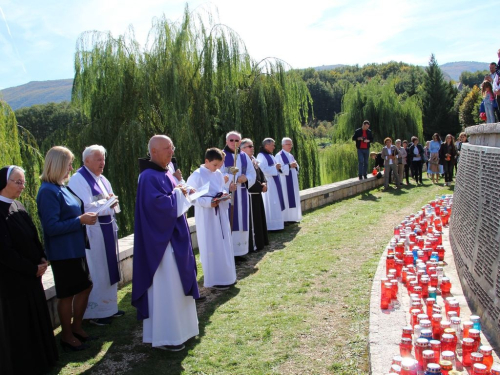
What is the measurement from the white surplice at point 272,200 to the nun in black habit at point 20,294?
247 inches

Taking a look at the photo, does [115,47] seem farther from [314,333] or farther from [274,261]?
[314,333]

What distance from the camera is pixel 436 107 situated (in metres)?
51.4

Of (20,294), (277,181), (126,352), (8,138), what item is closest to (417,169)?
(277,181)

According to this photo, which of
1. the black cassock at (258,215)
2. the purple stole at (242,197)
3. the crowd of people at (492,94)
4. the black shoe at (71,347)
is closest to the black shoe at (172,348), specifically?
the black shoe at (71,347)

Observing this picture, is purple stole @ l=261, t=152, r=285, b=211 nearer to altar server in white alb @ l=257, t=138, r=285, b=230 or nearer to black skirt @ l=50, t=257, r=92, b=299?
altar server in white alb @ l=257, t=138, r=285, b=230

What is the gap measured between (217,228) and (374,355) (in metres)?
3.05

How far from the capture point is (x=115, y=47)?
12250mm

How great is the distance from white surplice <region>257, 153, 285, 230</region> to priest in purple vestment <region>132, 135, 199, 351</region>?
5429 millimetres

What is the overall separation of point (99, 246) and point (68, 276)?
2.70ft

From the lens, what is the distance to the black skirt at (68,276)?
467cm

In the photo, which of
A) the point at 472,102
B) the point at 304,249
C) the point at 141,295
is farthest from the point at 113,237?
the point at 472,102

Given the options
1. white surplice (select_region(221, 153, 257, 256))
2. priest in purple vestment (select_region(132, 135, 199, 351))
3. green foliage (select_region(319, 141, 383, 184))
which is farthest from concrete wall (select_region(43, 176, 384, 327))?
green foliage (select_region(319, 141, 383, 184))

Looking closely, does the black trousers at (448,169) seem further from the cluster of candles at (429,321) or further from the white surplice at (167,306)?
the white surplice at (167,306)

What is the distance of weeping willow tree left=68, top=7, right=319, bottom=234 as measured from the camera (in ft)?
37.9
